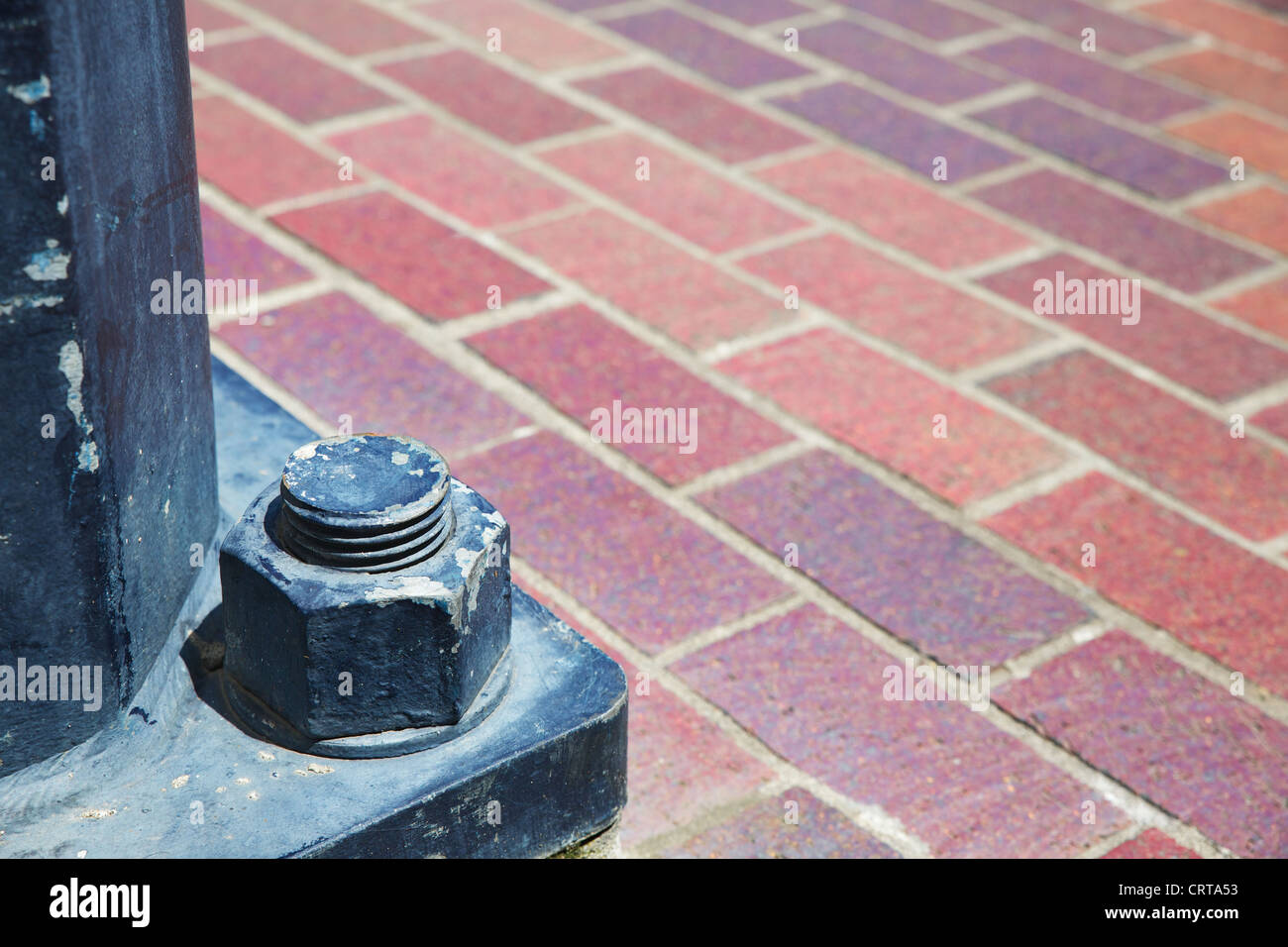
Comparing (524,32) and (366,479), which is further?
(524,32)

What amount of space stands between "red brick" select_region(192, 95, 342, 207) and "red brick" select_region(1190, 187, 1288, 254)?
193 centimetres

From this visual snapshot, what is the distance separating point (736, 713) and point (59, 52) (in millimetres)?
1160

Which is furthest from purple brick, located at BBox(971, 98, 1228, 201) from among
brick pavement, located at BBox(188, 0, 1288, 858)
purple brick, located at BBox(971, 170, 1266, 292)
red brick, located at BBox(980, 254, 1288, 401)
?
red brick, located at BBox(980, 254, 1288, 401)

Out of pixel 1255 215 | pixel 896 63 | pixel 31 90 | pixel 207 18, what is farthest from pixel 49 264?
pixel 896 63

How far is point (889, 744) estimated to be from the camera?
189 cm

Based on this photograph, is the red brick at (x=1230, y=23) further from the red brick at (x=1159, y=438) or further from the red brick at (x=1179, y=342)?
Result: the red brick at (x=1159, y=438)

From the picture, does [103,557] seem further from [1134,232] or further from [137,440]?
[1134,232]

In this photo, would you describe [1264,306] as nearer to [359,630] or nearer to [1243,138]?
[1243,138]

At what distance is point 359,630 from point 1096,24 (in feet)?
11.6

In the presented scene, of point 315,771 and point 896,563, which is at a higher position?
point 315,771

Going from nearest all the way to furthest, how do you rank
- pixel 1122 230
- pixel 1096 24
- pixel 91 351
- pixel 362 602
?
pixel 91 351, pixel 362 602, pixel 1122 230, pixel 1096 24

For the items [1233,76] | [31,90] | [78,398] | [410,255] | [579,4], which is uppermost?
[31,90]
